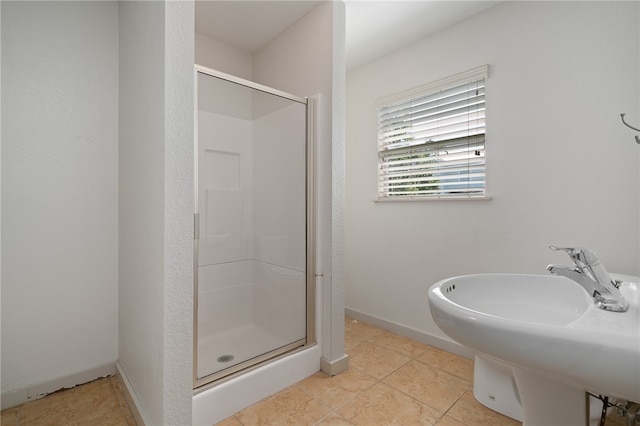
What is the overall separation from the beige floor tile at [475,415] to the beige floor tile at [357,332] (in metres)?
0.88

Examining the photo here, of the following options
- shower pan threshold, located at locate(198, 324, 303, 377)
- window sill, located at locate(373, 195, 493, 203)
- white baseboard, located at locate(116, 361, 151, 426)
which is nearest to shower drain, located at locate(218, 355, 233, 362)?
shower pan threshold, located at locate(198, 324, 303, 377)

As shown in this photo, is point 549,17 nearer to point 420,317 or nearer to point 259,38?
point 259,38

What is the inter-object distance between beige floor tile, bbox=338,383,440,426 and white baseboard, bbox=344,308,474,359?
0.66 meters

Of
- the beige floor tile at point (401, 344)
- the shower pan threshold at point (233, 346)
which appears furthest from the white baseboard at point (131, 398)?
the beige floor tile at point (401, 344)

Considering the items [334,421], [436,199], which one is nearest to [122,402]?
[334,421]

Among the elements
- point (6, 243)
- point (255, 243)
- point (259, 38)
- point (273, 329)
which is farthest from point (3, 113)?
point (273, 329)

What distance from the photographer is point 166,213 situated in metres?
1.23

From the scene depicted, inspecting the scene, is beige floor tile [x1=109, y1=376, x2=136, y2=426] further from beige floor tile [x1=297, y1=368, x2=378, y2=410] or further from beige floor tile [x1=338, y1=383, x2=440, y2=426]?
beige floor tile [x1=338, y1=383, x2=440, y2=426]

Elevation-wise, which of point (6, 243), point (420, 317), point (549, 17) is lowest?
point (420, 317)

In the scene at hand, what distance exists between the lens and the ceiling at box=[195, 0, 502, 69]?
6.56 ft

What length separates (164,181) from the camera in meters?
1.23

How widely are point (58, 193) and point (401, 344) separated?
8.29 feet

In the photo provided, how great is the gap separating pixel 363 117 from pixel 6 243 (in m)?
2.64

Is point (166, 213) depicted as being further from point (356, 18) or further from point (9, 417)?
point (356, 18)
